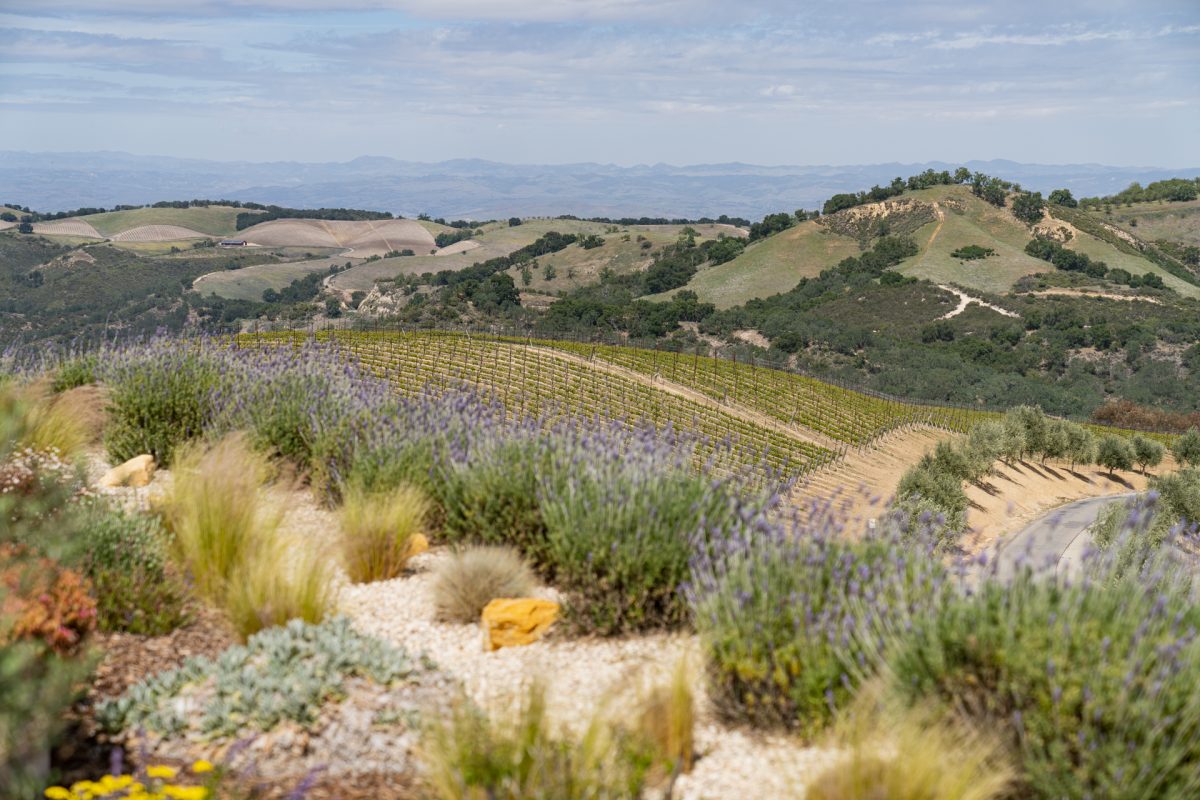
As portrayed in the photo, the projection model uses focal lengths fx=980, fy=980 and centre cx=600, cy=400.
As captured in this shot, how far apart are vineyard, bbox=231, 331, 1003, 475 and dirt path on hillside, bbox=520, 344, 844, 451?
3.1 inches

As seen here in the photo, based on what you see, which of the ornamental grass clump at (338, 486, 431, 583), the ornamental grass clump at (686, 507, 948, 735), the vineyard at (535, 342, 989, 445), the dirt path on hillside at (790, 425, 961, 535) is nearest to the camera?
the ornamental grass clump at (686, 507, 948, 735)

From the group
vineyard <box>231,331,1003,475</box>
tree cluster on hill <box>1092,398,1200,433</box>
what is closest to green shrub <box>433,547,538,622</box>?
vineyard <box>231,331,1003,475</box>

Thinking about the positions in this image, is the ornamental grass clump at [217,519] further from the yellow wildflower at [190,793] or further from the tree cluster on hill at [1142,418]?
the tree cluster on hill at [1142,418]

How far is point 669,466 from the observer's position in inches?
300

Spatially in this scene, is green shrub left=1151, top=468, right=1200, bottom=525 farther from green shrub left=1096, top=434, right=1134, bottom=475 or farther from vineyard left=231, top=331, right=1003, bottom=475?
→ green shrub left=1096, top=434, right=1134, bottom=475

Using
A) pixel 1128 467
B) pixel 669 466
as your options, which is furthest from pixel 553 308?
pixel 669 466

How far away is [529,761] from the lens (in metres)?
3.87

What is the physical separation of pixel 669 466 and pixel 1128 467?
164 ft

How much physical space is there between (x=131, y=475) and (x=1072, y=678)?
777 centimetres

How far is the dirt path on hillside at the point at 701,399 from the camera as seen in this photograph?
4359 centimetres

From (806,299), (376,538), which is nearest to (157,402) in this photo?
(376,538)

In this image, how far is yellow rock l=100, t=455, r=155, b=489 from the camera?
339 inches

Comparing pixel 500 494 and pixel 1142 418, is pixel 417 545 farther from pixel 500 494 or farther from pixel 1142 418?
pixel 1142 418

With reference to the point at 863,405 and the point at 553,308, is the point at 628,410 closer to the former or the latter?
the point at 863,405
